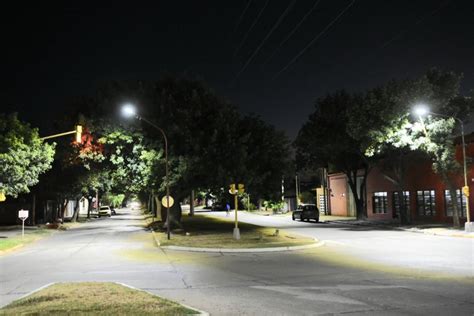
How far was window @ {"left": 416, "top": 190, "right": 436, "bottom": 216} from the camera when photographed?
129ft

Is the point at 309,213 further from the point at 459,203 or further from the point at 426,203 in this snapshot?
the point at 459,203

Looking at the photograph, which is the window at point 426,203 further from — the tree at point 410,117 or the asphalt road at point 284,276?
the asphalt road at point 284,276

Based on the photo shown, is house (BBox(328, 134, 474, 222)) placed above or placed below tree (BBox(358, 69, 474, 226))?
below

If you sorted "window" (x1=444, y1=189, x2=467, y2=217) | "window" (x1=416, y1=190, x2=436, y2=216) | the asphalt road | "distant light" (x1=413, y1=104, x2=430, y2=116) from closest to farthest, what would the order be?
the asphalt road, "distant light" (x1=413, y1=104, x2=430, y2=116), "window" (x1=444, y1=189, x2=467, y2=217), "window" (x1=416, y1=190, x2=436, y2=216)

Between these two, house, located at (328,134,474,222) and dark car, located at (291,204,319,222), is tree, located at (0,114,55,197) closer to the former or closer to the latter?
house, located at (328,134,474,222)

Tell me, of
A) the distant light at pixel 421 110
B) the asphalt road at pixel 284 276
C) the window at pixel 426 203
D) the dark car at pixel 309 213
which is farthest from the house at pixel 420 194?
the asphalt road at pixel 284 276

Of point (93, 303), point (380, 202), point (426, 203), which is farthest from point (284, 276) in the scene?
point (380, 202)

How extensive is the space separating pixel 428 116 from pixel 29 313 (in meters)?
27.9

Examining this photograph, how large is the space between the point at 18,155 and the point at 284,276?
19.6 m

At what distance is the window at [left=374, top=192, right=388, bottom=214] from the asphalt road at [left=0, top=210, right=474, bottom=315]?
26.2 m

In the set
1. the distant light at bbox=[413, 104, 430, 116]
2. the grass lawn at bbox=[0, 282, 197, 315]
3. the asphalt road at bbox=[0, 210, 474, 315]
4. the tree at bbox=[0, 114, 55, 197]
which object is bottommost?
the asphalt road at bbox=[0, 210, 474, 315]

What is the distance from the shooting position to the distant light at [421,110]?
28.3m

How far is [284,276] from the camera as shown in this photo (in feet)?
42.6

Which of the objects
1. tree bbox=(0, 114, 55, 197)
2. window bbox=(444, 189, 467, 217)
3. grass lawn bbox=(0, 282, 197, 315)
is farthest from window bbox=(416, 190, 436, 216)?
grass lawn bbox=(0, 282, 197, 315)
